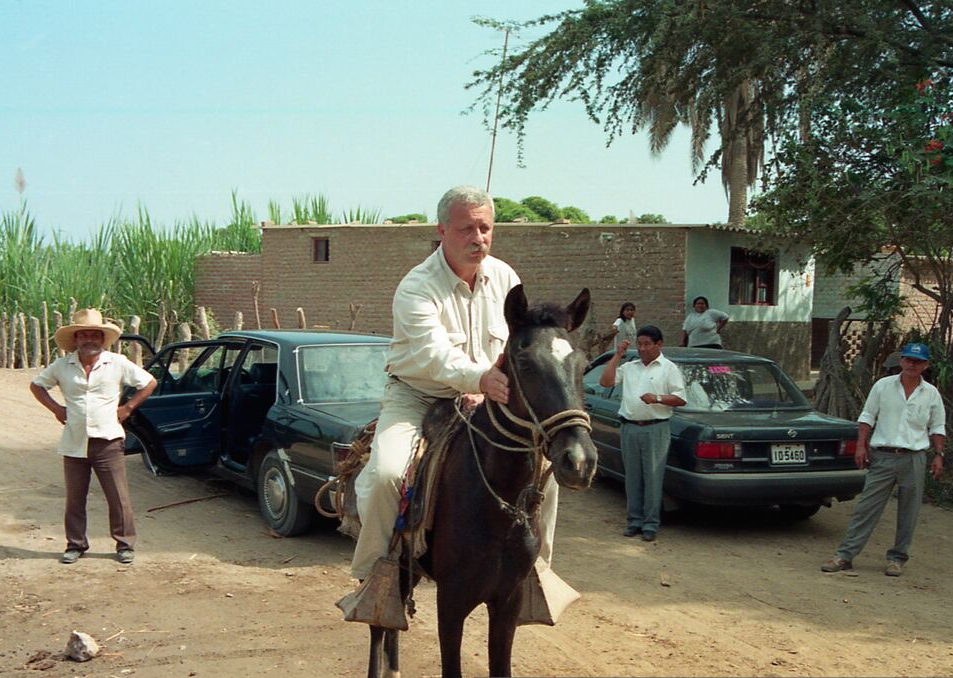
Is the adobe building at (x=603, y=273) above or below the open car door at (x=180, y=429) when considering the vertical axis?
above

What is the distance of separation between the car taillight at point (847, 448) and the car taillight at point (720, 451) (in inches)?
43.7

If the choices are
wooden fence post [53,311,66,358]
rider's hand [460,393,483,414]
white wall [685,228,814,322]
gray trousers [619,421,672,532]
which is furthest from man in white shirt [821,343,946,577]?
wooden fence post [53,311,66,358]

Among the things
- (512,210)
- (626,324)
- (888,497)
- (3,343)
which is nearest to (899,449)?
(888,497)

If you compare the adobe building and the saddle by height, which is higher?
the adobe building

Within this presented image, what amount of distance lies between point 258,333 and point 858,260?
7.25 meters

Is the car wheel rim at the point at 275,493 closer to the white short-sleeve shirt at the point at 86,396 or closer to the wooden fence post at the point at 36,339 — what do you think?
the white short-sleeve shirt at the point at 86,396

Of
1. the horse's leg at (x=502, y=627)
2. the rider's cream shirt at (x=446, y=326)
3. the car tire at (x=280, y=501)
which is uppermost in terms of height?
the rider's cream shirt at (x=446, y=326)

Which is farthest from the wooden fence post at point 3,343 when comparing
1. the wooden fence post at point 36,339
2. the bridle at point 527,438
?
the bridle at point 527,438

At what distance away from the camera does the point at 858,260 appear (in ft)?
36.6

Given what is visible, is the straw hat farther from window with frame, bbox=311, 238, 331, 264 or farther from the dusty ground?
window with frame, bbox=311, 238, 331, 264

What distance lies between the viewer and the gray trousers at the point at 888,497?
24.2 feet

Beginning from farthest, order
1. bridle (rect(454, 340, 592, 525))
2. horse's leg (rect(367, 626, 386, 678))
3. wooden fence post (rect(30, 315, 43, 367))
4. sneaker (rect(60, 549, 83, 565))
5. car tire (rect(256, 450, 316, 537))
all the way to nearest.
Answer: wooden fence post (rect(30, 315, 43, 367)) < car tire (rect(256, 450, 316, 537)) < sneaker (rect(60, 549, 83, 565)) < horse's leg (rect(367, 626, 386, 678)) < bridle (rect(454, 340, 592, 525))

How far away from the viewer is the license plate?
8453mm

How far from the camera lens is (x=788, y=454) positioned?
849cm
